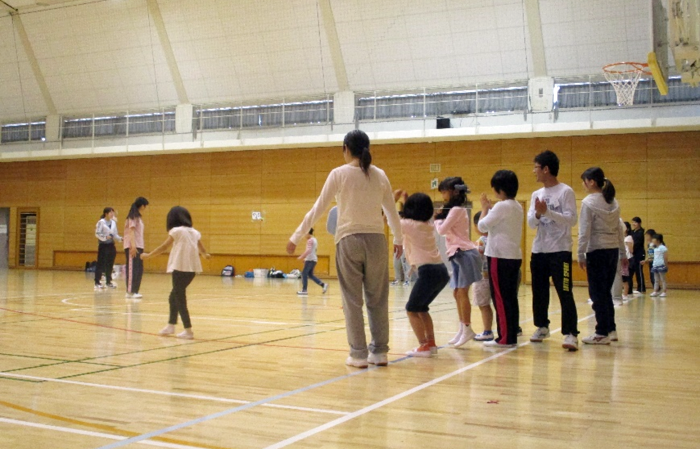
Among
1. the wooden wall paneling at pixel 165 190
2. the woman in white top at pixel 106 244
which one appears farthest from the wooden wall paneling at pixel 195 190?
the woman in white top at pixel 106 244

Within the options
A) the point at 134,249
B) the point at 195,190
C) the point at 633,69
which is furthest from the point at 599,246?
the point at 195,190

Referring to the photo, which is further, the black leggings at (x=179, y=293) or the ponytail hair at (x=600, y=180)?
the black leggings at (x=179, y=293)

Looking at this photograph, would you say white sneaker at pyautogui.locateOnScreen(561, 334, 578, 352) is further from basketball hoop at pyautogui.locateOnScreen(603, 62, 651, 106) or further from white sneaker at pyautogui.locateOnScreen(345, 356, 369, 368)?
basketball hoop at pyautogui.locateOnScreen(603, 62, 651, 106)

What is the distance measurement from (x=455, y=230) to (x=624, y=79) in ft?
37.0

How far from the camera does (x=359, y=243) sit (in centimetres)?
523

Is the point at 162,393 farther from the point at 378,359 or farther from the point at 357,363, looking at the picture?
the point at 378,359

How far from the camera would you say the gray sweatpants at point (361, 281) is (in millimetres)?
5211

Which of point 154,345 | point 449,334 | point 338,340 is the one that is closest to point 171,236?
point 154,345

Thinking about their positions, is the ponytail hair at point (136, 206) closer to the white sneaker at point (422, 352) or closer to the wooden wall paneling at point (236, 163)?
the white sneaker at point (422, 352)

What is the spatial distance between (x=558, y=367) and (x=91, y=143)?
22.9 m

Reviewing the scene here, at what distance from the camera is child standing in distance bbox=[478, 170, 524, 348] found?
624 centimetres

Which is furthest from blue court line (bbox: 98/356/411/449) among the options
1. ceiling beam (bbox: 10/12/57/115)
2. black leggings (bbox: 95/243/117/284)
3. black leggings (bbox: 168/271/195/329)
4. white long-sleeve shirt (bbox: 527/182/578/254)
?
ceiling beam (bbox: 10/12/57/115)

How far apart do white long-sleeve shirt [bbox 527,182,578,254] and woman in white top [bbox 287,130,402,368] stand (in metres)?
1.71

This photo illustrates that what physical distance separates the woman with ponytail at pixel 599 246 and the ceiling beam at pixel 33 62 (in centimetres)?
2277
